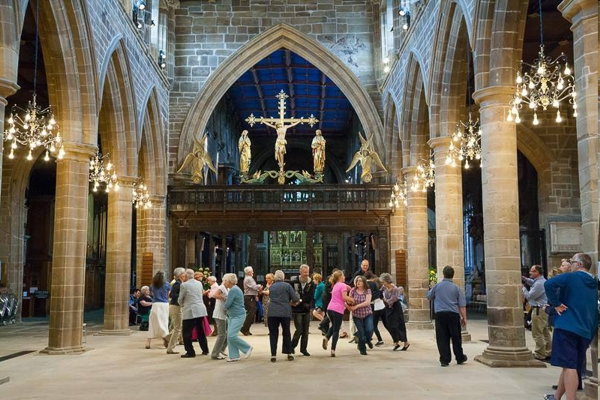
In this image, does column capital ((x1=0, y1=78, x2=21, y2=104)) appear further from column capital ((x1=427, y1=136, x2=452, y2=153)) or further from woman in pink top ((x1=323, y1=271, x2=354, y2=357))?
column capital ((x1=427, y1=136, x2=452, y2=153))

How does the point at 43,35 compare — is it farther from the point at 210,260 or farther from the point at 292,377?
the point at 210,260

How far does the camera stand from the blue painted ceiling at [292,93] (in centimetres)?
2673

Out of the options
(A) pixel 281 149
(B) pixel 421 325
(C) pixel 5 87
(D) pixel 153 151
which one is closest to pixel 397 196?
(A) pixel 281 149

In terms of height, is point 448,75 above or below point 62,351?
above

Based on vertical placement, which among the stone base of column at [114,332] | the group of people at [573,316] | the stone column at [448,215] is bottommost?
the stone base of column at [114,332]

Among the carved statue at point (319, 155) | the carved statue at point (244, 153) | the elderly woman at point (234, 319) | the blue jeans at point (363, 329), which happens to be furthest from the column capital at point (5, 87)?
the carved statue at point (319, 155)

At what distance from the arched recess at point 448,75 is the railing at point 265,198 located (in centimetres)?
709

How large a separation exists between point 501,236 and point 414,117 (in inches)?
324

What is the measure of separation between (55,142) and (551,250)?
45.3 feet

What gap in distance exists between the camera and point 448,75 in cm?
1342

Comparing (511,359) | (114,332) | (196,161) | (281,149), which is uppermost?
(281,149)

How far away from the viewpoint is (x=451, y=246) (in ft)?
43.3

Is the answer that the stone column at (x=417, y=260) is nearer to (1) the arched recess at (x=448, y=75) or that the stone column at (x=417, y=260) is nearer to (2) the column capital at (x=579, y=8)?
(1) the arched recess at (x=448, y=75)

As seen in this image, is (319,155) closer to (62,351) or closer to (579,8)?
(62,351)
